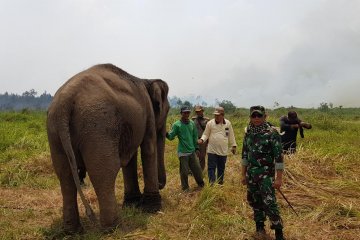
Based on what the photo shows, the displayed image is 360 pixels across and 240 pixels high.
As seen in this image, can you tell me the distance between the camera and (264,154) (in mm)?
4855

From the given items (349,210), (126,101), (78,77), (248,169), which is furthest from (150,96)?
(349,210)

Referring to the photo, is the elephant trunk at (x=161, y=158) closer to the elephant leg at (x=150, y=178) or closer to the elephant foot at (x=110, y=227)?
the elephant leg at (x=150, y=178)

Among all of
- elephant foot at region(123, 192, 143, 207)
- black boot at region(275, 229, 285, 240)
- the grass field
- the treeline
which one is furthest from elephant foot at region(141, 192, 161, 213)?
the treeline

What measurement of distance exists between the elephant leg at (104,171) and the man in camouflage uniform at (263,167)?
1593 mm

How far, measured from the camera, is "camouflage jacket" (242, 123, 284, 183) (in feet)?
15.7

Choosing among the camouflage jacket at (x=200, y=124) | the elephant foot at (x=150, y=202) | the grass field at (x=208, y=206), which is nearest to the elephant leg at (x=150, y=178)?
the elephant foot at (x=150, y=202)

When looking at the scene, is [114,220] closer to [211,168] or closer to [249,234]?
[249,234]

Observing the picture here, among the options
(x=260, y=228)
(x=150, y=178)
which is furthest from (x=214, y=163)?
(x=260, y=228)

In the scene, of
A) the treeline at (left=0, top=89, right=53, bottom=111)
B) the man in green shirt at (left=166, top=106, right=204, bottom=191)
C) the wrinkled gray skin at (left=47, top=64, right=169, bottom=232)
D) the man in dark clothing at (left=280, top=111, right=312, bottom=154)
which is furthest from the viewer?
the treeline at (left=0, top=89, right=53, bottom=111)

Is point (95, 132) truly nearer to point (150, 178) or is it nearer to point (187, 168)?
point (150, 178)

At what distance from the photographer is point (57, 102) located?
465 centimetres

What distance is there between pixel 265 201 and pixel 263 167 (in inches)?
15.3

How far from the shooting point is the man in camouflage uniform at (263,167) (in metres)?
4.76

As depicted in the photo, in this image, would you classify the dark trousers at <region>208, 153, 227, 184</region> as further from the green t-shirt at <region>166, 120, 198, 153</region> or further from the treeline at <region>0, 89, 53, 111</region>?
the treeline at <region>0, 89, 53, 111</region>
